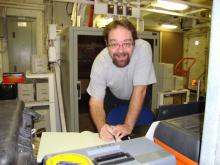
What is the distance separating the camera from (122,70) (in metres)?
1.58

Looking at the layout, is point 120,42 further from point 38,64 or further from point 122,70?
point 38,64

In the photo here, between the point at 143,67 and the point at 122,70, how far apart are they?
0.17 metres

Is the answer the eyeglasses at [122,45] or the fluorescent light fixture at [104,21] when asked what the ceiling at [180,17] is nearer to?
the fluorescent light fixture at [104,21]

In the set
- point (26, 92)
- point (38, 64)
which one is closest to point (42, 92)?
point (26, 92)

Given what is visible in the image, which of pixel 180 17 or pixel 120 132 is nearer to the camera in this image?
pixel 120 132

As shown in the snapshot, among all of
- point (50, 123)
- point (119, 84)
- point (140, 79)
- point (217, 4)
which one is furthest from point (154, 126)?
point (50, 123)

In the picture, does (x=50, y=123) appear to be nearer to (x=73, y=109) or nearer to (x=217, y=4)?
(x=73, y=109)

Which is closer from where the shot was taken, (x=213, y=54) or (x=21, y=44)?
(x=213, y=54)

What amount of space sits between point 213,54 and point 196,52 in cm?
750

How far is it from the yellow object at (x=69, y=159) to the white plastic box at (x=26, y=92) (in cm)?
208

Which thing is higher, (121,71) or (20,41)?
(20,41)

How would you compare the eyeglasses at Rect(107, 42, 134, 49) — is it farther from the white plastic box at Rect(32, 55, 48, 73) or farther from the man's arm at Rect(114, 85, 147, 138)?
the white plastic box at Rect(32, 55, 48, 73)

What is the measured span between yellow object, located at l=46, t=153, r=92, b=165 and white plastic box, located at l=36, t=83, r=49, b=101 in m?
2.05

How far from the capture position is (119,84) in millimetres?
1664
